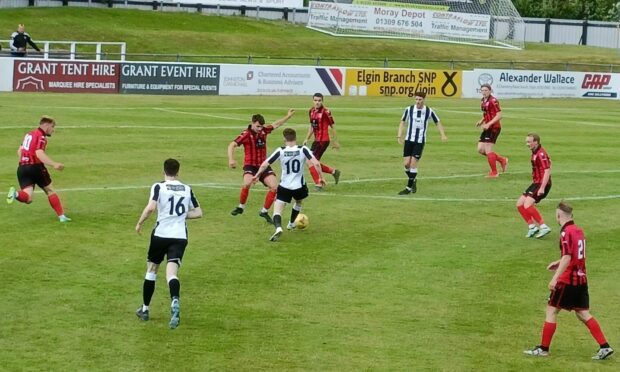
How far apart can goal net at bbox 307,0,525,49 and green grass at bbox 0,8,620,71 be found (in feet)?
3.93

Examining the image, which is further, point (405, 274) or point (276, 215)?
point (276, 215)

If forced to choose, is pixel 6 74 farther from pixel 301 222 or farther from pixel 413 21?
pixel 413 21

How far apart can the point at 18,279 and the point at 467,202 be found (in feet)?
38.5

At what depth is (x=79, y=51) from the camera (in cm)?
6144

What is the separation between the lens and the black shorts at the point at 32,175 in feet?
69.3

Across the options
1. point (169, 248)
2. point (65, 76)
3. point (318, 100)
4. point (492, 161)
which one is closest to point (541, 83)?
point (65, 76)

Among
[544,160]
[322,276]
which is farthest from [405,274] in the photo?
[544,160]

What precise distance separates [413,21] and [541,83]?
2099 centimetres

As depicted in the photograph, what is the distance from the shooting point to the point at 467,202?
25391 millimetres

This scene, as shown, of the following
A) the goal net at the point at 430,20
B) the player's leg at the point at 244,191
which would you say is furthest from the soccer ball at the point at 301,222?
the goal net at the point at 430,20

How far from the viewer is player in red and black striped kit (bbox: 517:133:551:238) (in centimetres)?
2067

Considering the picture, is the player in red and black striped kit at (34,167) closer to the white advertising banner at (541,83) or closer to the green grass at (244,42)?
the white advertising banner at (541,83)

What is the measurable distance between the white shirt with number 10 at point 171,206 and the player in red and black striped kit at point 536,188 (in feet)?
26.4

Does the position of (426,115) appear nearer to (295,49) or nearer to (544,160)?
(544,160)
